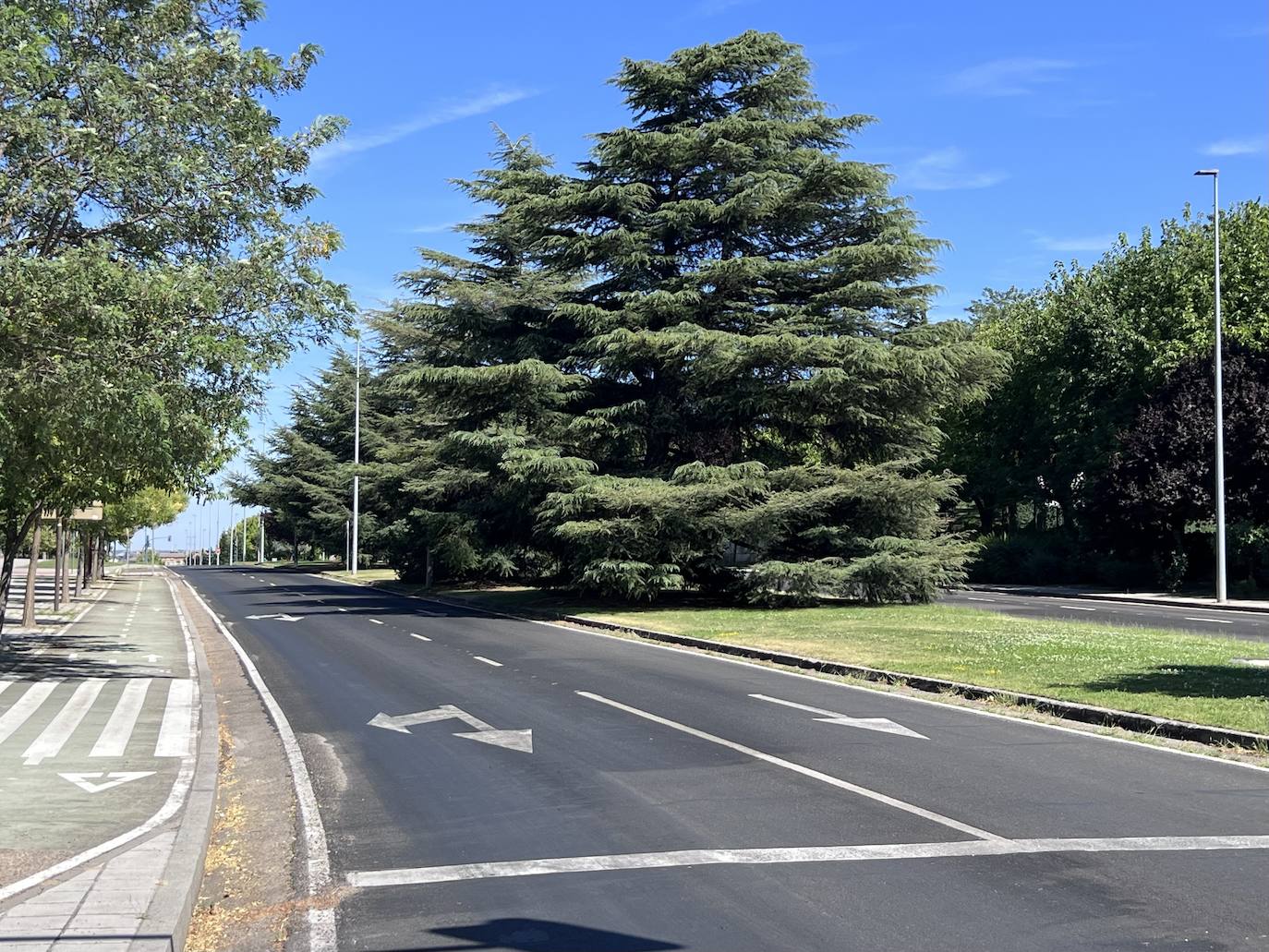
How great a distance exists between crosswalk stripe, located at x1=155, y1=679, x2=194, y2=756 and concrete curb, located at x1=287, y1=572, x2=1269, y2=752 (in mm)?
8439

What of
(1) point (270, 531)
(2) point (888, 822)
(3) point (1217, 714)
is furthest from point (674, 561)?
(1) point (270, 531)

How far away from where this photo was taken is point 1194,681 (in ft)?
43.1

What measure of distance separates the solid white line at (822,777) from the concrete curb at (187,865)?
14.2ft

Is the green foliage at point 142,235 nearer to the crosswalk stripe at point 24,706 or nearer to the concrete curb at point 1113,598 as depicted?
the crosswalk stripe at point 24,706

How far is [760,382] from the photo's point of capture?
28562 millimetres

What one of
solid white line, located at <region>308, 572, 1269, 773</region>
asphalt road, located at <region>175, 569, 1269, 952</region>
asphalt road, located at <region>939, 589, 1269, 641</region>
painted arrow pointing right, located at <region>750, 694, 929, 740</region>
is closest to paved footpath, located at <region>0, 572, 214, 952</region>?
asphalt road, located at <region>175, 569, 1269, 952</region>

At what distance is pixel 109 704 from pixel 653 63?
23.3m

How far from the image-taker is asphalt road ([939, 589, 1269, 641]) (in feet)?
77.4

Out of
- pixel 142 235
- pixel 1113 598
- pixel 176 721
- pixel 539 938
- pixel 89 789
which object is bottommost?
pixel 1113 598

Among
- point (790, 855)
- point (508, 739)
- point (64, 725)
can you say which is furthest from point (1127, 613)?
point (64, 725)

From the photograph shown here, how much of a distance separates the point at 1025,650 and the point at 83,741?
1249 cm

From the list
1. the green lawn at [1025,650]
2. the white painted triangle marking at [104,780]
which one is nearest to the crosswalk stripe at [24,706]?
the white painted triangle marking at [104,780]

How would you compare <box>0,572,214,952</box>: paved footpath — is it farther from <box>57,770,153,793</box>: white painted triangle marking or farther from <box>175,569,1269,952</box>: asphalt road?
<box>175,569,1269,952</box>: asphalt road

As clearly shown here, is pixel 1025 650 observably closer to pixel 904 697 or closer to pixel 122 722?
pixel 904 697
